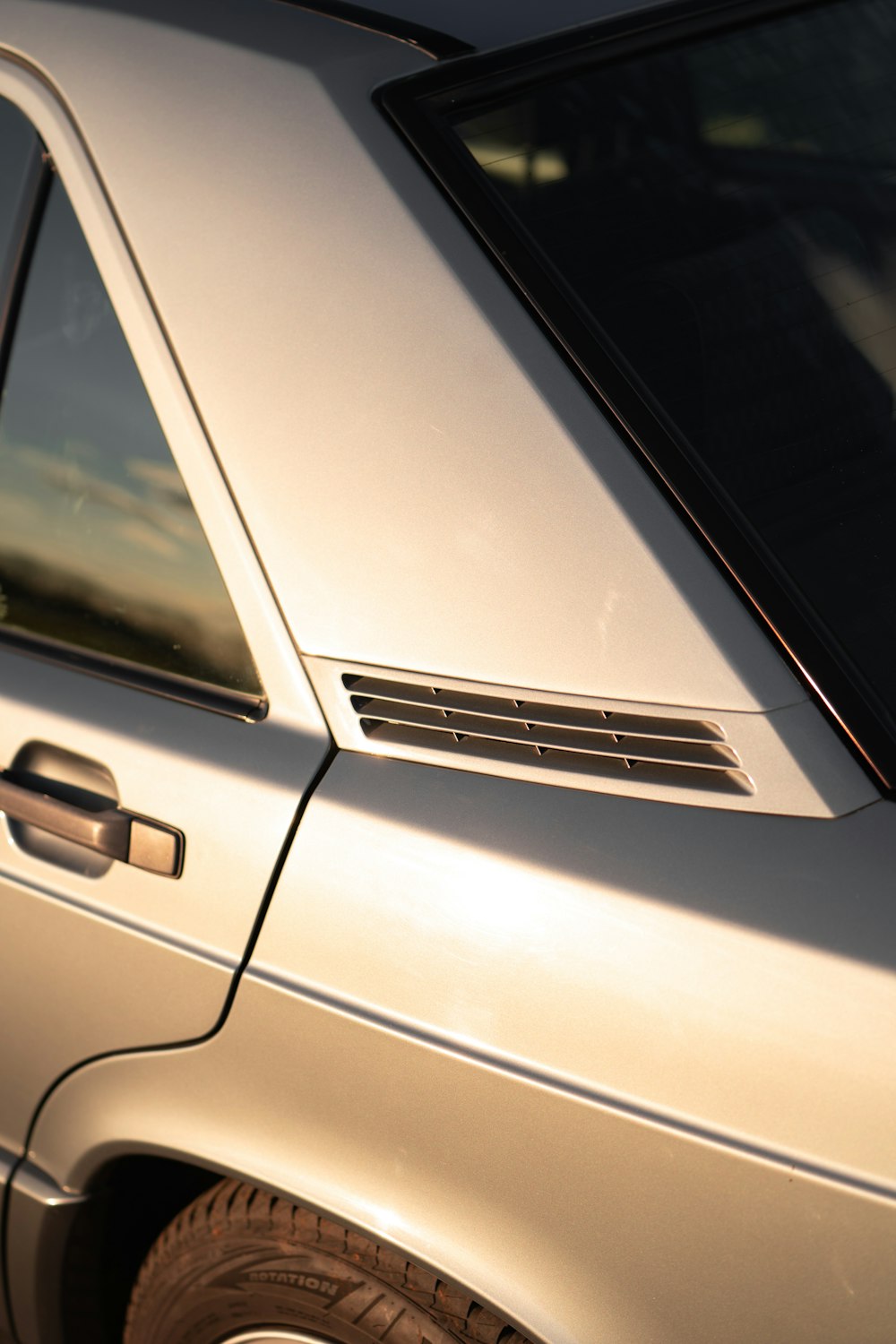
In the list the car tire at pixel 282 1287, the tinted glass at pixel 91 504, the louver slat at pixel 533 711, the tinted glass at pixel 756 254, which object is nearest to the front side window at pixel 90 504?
the tinted glass at pixel 91 504

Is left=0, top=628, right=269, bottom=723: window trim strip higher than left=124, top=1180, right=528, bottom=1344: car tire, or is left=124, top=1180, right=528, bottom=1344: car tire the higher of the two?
left=0, top=628, right=269, bottom=723: window trim strip

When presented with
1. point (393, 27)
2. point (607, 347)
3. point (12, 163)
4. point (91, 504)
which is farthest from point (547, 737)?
point (12, 163)

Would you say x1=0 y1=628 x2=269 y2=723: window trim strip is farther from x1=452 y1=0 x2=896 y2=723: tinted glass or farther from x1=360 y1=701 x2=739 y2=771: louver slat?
x1=452 y1=0 x2=896 y2=723: tinted glass

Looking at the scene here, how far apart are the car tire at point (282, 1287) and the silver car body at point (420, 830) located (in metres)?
0.09

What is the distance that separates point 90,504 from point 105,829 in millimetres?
391

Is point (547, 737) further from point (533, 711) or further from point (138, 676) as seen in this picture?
point (138, 676)

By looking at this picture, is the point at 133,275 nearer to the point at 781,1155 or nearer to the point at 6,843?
the point at 6,843

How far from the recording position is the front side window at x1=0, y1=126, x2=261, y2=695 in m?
1.37

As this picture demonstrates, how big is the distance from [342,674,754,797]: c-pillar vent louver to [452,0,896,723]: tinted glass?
152mm

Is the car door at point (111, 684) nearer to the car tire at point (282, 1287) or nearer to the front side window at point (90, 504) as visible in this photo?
the front side window at point (90, 504)

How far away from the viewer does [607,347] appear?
3.91ft

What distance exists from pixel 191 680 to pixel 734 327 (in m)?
0.68

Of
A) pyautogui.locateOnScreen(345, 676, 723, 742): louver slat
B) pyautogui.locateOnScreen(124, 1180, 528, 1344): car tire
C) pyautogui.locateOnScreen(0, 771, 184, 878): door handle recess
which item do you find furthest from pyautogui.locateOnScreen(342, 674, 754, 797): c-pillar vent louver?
pyautogui.locateOnScreen(124, 1180, 528, 1344): car tire

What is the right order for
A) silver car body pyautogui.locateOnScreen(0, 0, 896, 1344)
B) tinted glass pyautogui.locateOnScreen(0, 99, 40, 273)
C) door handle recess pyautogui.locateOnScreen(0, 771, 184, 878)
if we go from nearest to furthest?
silver car body pyautogui.locateOnScreen(0, 0, 896, 1344)
door handle recess pyautogui.locateOnScreen(0, 771, 184, 878)
tinted glass pyautogui.locateOnScreen(0, 99, 40, 273)
